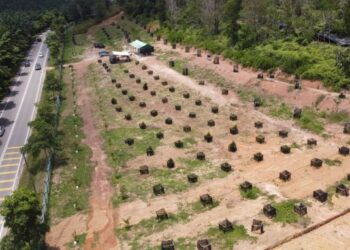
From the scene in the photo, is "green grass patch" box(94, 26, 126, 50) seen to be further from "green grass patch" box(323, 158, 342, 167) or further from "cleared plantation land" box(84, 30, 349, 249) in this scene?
"green grass patch" box(323, 158, 342, 167)

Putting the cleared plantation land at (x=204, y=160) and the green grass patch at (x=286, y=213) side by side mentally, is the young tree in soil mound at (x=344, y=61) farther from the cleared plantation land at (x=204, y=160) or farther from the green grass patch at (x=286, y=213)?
the green grass patch at (x=286, y=213)

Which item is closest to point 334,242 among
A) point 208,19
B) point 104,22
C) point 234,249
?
point 234,249

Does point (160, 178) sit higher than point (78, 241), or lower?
higher

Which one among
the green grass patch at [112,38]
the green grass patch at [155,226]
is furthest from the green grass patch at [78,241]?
the green grass patch at [112,38]

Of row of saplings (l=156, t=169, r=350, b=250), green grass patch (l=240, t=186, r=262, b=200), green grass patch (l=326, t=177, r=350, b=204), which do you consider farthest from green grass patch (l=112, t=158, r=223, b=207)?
green grass patch (l=326, t=177, r=350, b=204)

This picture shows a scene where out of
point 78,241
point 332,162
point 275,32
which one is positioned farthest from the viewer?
point 275,32

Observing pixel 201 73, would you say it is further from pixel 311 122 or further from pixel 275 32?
pixel 311 122

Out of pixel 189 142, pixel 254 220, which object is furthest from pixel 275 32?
pixel 254 220
